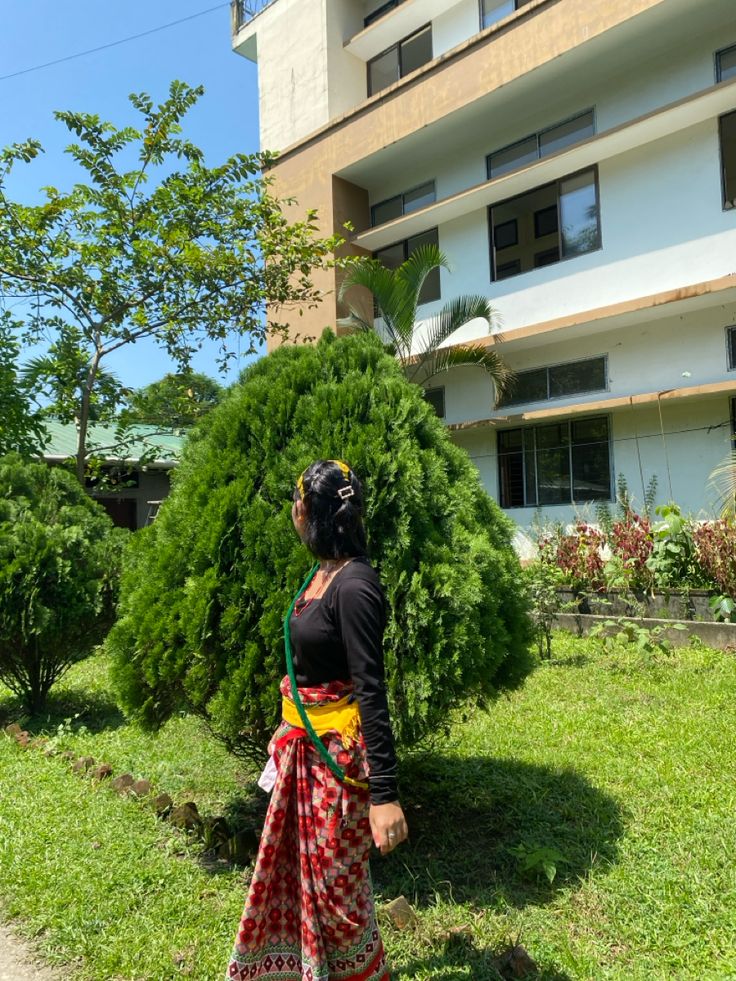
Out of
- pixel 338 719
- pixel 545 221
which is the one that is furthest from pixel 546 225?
pixel 338 719

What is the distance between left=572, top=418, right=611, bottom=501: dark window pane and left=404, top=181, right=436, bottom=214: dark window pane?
240 inches

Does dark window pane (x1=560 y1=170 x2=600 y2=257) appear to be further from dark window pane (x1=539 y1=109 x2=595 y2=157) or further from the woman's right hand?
the woman's right hand

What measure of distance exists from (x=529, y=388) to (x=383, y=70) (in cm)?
905

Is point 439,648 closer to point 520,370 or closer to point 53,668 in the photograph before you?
point 53,668

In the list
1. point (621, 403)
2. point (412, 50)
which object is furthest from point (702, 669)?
Result: point (412, 50)

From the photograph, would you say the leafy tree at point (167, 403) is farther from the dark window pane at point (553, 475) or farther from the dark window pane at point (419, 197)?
Answer: the dark window pane at point (419, 197)

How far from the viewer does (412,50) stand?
16109 millimetres

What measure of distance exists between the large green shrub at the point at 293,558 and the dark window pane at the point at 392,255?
12.9 m

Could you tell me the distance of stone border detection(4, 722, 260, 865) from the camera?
326 centimetres

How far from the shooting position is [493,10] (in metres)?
14.4

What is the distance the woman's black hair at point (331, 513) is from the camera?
226 centimetres

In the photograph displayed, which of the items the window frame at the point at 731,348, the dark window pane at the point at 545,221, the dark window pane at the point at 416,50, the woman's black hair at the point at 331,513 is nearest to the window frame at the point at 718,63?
the dark window pane at the point at 545,221

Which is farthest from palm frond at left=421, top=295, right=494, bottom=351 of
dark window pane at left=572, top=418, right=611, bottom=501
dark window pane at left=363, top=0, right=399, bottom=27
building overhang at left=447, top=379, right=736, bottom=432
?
dark window pane at left=363, top=0, right=399, bottom=27

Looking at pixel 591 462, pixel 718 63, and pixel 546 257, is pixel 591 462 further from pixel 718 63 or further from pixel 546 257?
pixel 718 63
